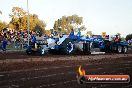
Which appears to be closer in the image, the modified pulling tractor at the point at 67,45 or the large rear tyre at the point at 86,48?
the modified pulling tractor at the point at 67,45

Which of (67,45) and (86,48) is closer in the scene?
(67,45)

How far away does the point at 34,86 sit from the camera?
39.3ft

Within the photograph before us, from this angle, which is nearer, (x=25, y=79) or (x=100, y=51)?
(x=25, y=79)

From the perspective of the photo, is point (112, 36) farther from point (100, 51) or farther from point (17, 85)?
point (17, 85)

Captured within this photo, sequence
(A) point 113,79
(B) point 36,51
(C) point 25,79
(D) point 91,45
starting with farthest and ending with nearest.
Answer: (D) point 91,45, (B) point 36,51, (C) point 25,79, (A) point 113,79

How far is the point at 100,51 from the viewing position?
34.6m

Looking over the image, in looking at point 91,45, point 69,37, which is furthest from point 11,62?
point 91,45

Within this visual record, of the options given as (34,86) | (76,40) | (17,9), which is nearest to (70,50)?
(76,40)

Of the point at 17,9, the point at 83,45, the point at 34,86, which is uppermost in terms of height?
the point at 17,9

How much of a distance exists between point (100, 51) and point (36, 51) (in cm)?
897

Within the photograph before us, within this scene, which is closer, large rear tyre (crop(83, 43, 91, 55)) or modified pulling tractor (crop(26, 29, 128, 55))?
modified pulling tractor (crop(26, 29, 128, 55))

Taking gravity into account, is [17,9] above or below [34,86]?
above

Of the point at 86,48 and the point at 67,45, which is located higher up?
the point at 67,45

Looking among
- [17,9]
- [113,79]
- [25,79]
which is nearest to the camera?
[113,79]
